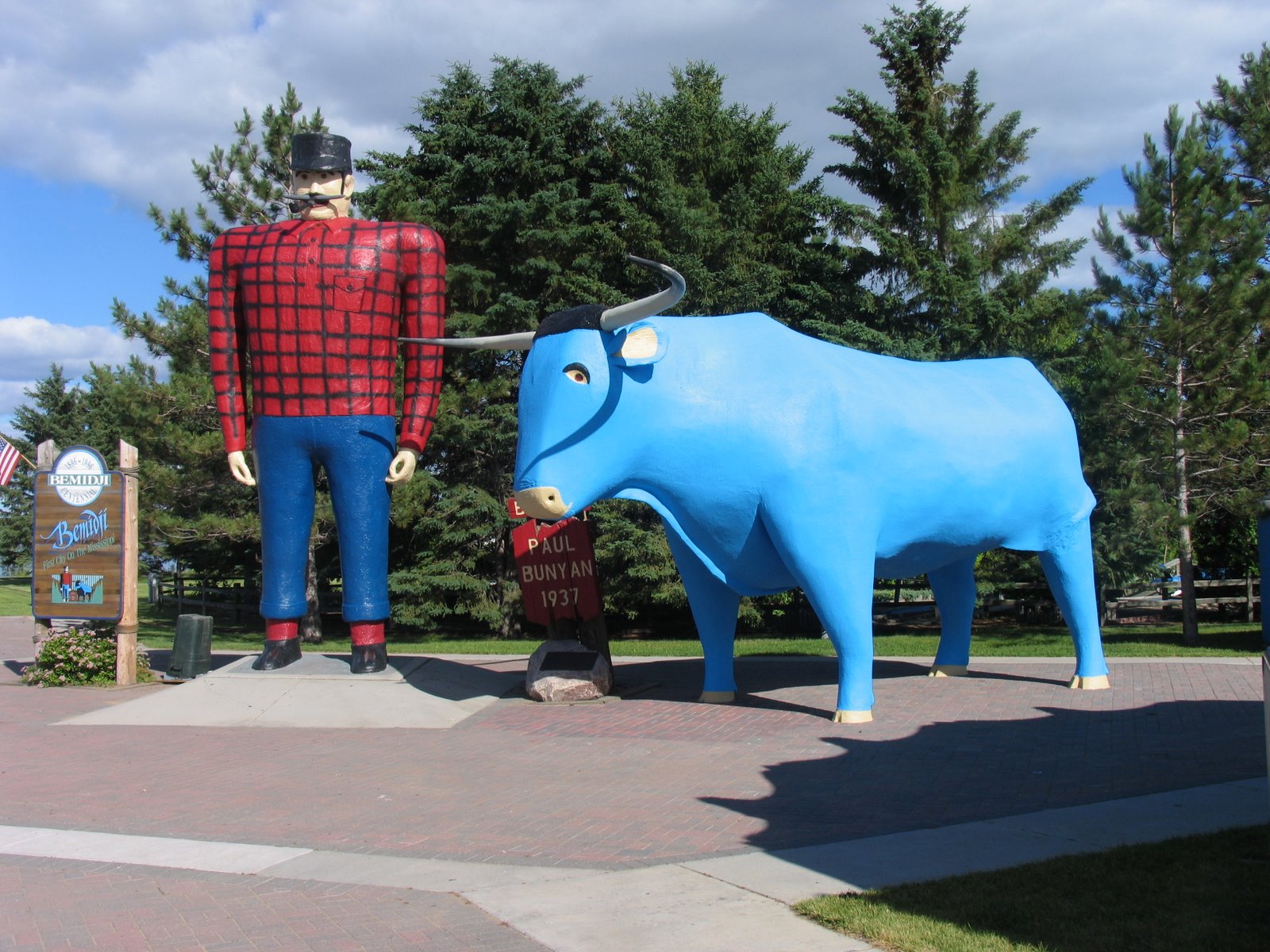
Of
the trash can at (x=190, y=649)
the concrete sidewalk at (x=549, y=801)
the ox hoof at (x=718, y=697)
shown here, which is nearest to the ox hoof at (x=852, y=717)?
the concrete sidewalk at (x=549, y=801)

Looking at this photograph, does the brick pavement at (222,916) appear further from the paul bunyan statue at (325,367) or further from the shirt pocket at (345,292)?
the shirt pocket at (345,292)

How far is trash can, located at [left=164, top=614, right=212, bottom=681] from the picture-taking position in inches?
520

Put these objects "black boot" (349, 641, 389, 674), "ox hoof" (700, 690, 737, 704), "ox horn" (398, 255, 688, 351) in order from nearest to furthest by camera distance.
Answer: "ox horn" (398, 255, 688, 351) < "ox hoof" (700, 690, 737, 704) < "black boot" (349, 641, 389, 674)

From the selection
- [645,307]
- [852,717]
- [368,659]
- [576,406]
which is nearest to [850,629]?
[852,717]

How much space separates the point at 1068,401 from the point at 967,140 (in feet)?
18.0

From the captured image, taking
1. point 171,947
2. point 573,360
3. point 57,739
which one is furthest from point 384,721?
point 171,947

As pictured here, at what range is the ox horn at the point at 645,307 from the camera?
→ 7781 millimetres

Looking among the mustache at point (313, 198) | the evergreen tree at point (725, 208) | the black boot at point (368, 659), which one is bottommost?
the black boot at point (368, 659)

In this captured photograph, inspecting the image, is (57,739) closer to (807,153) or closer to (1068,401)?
(1068,401)

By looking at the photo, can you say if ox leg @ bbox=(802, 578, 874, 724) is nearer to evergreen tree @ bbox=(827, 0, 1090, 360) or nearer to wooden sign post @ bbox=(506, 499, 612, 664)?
wooden sign post @ bbox=(506, 499, 612, 664)

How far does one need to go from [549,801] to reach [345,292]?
5666 mm

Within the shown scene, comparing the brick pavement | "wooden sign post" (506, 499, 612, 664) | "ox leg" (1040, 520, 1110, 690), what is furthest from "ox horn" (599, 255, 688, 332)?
"ox leg" (1040, 520, 1110, 690)

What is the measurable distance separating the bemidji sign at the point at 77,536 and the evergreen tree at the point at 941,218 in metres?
13.0

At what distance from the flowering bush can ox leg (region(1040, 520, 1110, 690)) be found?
10320mm
